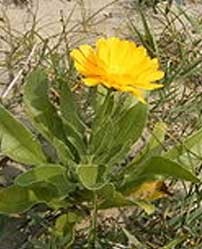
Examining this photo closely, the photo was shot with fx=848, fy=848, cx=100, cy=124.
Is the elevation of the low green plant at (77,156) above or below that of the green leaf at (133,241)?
above

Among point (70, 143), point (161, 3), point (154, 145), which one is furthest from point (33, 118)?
point (161, 3)

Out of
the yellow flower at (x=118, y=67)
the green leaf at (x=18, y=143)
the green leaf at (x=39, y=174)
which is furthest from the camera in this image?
the green leaf at (x=18, y=143)

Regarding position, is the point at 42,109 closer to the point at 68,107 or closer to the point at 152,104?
the point at 68,107

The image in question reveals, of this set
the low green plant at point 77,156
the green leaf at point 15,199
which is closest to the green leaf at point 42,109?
the low green plant at point 77,156

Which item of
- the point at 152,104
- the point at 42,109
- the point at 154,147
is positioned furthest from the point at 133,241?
the point at 152,104

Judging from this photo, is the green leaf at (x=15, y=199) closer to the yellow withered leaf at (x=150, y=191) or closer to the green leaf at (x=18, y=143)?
the green leaf at (x=18, y=143)

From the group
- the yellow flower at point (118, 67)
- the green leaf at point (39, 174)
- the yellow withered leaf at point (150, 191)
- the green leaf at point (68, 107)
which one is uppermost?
the yellow flower at point (118, 67)

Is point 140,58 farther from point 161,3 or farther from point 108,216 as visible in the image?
point 161,3
